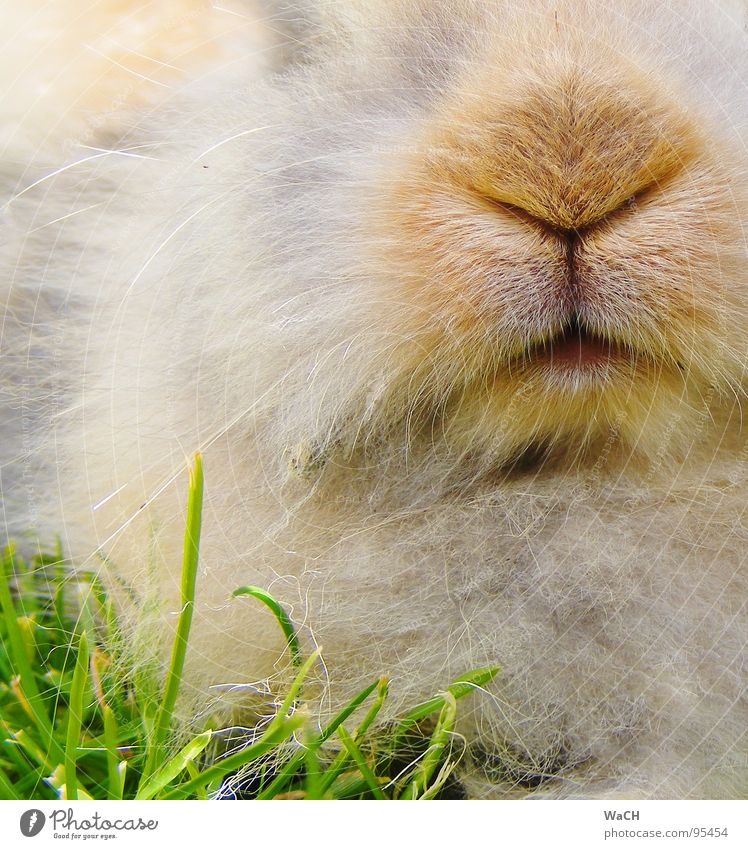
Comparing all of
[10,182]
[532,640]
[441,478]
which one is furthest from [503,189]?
[10,182]

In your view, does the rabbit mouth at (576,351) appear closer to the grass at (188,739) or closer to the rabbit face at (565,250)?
the rabbit face at (565,250)

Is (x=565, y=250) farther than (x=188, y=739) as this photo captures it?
No

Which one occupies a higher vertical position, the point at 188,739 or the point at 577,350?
the point at 577,350

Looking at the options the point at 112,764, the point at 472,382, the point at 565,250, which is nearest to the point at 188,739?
the point at 112,764
